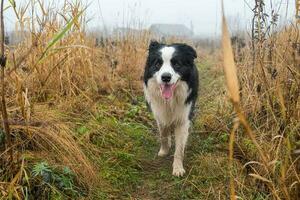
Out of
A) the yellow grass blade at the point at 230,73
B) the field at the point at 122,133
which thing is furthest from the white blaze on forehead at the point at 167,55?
the yellow grass blade at the point at 230,73

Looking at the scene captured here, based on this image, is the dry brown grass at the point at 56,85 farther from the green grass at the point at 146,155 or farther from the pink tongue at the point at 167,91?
the pink tongue at the point at 167,91

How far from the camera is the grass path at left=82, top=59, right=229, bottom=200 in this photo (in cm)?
290

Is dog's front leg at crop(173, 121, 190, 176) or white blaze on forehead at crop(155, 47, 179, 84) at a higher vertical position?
white blaze on forehead at crop(155, 47, 179, 84)

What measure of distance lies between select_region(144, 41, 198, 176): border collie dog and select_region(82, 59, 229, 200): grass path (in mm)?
244

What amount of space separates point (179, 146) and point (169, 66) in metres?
0.73

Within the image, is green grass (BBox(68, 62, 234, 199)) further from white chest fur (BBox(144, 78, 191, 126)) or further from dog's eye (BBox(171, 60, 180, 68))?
dog's eye (BBox(171, 60, 180, 68))

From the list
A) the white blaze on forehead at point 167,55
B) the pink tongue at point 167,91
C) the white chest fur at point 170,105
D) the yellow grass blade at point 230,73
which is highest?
the yellow grass blade at point 230,73

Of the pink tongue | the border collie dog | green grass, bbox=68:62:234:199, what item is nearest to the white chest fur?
the border collie dog

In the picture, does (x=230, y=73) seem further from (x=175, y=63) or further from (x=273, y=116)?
(x=175, y=63)

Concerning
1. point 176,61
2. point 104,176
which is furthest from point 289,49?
point 104,176

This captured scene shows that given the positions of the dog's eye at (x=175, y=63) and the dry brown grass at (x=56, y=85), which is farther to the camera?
the dog's eye at (x=175, y=63)

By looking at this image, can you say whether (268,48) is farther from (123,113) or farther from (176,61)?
(123,113)

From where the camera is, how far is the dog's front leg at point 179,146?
3400 millimetres

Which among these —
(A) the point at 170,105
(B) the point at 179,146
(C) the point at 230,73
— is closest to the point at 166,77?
(A) the point at 170,105
